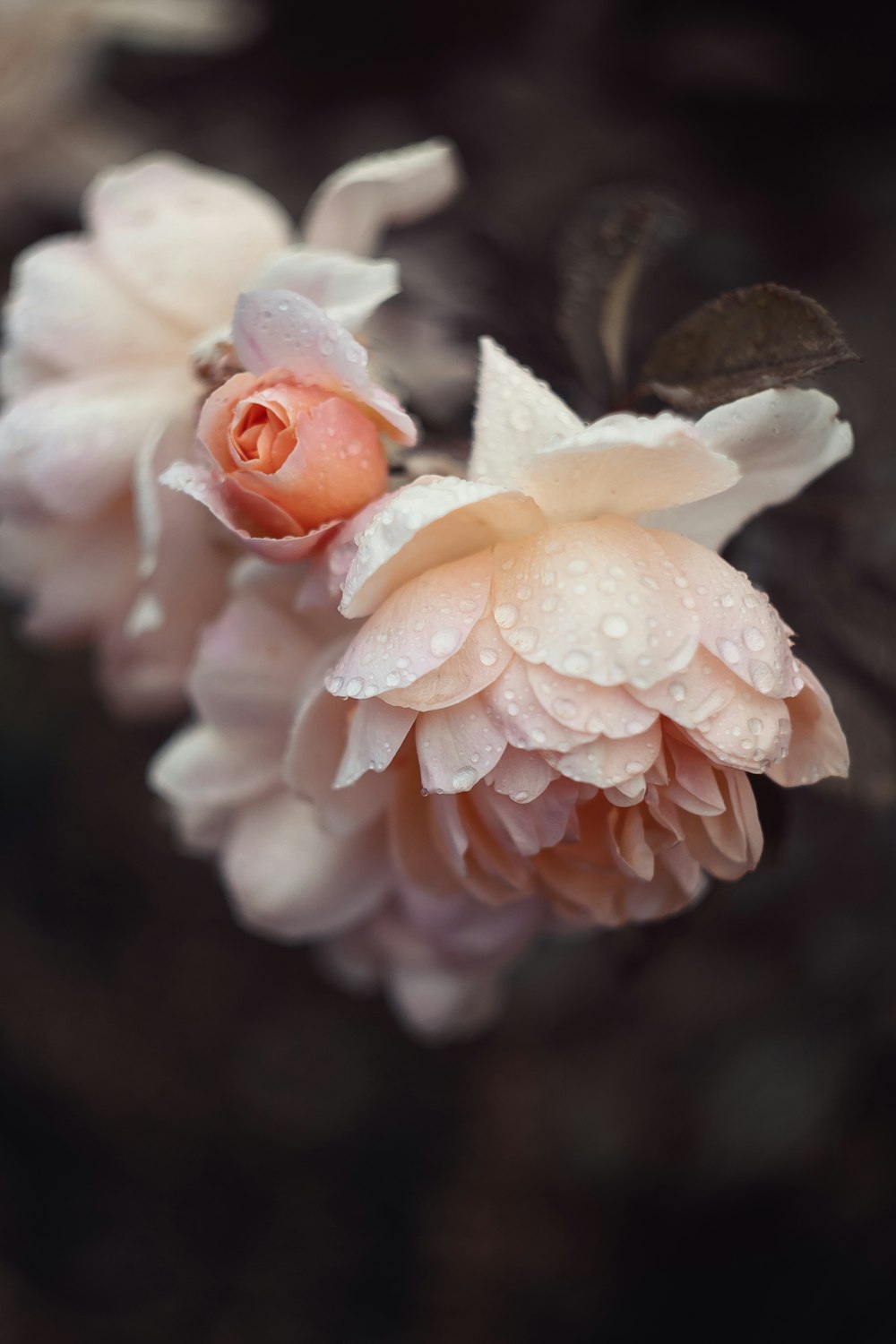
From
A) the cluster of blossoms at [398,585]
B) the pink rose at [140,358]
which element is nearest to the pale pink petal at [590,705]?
the cluster of blossoms at [398,585]

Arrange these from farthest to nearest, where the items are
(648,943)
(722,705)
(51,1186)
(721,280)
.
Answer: (51,1186) → (721,280) → (648,943) → (722,705)

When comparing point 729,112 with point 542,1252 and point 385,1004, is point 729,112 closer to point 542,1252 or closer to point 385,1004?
point 385,1004

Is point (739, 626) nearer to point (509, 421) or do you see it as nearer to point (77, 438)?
point (509, 421)

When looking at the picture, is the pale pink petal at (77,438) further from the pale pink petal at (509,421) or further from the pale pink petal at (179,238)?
the pale pink petal at (509,421)

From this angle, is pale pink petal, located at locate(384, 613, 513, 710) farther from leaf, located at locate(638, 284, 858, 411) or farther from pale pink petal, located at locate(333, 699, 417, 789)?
leaf, located at locate(638, 284, 858, 411)

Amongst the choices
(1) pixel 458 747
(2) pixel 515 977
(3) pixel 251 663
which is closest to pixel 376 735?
(1) pixel 458 747

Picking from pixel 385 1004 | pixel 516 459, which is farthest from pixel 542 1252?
pixel 516 459

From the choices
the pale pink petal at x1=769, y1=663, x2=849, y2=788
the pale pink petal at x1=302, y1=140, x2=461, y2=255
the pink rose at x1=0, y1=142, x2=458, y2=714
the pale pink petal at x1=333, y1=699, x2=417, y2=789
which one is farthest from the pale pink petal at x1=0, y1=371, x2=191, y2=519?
the pale pink petal at x1=769, y1=663, x2=849, y2=788
